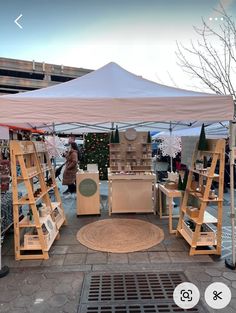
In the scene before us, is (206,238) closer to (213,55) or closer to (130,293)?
(130,293)

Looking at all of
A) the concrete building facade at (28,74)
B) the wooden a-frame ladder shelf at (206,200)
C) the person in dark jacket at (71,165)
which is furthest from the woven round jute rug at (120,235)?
the concrete building facade at (28,74)

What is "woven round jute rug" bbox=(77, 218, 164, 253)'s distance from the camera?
159 inches

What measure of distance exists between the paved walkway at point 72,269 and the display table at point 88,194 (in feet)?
4.58

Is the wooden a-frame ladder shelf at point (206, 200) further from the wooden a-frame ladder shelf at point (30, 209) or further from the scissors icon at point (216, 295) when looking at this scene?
the wooden a-frame ladder shelf at point (30, 209)

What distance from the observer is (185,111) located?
3.12m

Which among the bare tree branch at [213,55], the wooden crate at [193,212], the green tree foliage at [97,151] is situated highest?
the bare tree branch at [213,55]

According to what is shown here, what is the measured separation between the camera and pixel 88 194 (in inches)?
227

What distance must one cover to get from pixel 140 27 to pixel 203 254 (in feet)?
18.0

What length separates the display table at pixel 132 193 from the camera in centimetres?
591

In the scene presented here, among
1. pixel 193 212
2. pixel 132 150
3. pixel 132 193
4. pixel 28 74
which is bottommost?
pixel 132 193

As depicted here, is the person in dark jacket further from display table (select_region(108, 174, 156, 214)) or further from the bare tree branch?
the bare tree branch

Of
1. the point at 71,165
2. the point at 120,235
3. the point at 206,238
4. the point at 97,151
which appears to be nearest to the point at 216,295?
the point at 206,238

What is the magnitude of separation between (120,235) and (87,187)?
1598 millimetres

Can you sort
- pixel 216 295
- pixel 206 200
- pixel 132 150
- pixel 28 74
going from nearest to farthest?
pixel 216 295 → pixel 206 200 → pixel 132 150 → pixel 28 74
